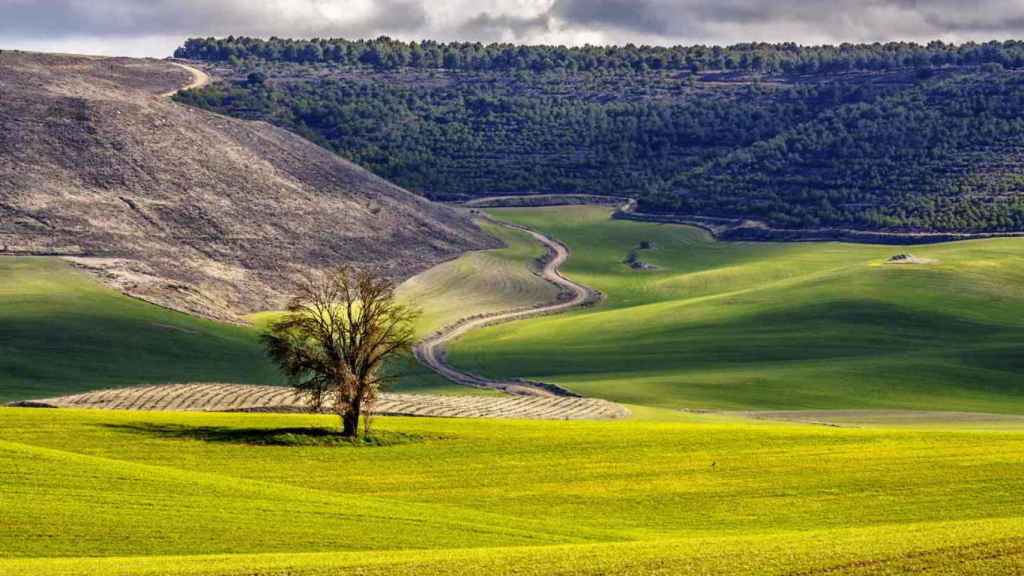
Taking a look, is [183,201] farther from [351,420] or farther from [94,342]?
[351,420]

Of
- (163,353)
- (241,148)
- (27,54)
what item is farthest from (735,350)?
(27,54)

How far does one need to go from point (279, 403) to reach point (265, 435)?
53.5 ft

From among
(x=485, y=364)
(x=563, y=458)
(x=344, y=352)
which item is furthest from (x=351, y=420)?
(x=485, y=364)

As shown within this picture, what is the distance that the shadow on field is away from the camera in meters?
52.8

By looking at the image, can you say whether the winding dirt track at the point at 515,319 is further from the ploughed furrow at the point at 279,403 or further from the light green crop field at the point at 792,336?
the ploughed furrow at the point at 279,403

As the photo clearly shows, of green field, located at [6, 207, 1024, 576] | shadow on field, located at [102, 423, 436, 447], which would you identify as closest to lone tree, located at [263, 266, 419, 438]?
shadow on field, located at [102, 423, 436, 447]

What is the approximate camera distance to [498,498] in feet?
145

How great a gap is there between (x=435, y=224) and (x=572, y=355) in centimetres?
5257

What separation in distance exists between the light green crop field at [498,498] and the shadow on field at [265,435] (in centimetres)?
16

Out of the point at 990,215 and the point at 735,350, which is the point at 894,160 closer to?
the point at 990,215

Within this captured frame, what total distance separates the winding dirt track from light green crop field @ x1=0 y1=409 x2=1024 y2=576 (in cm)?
2629

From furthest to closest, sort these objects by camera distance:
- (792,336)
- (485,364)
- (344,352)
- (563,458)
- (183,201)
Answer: (183,201), (792,336), (485,364), (344,352), (563,458)

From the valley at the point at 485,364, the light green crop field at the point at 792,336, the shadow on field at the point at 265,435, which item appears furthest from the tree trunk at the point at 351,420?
the light green crop field at the point at 792,336

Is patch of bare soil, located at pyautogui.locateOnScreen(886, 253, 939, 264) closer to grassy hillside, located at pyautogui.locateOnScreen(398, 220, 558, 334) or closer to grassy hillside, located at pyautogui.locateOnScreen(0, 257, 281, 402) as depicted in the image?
grassy hillside, located at pyautogui.locateOnScreen(398, 220, 558, 334)
